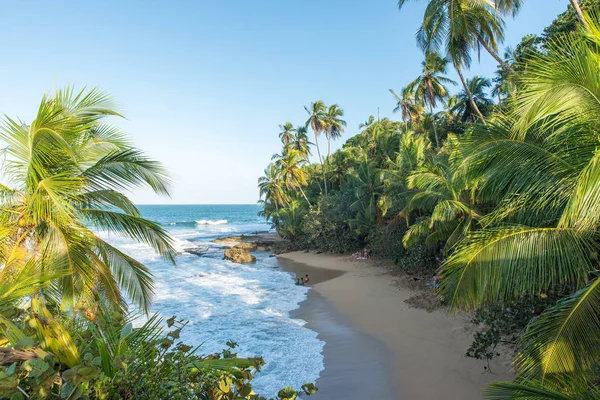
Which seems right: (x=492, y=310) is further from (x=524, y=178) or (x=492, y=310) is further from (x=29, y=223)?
(x=29, y=223)

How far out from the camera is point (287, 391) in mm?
1979

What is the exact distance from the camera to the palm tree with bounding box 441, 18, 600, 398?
360 cm

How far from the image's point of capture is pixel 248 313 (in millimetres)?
13297

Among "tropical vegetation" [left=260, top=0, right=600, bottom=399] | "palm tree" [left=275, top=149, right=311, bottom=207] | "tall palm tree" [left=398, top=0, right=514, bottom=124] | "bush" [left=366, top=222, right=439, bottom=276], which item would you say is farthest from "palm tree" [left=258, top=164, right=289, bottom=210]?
"tropical vegetation" [left=260, top=0, right=600, bottom=399]

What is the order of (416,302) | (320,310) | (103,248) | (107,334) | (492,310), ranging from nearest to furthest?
(107,334), (103,248), (492,310), (416,302), (320,310)

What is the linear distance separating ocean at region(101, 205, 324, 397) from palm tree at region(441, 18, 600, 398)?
11.9ft

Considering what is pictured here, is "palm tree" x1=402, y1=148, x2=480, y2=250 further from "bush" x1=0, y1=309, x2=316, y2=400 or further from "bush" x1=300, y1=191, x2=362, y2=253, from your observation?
"bush" x1=300, y1=191, x2=362, y2=253

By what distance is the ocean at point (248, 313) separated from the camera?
8508 mm

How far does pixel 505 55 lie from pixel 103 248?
91.2 feet

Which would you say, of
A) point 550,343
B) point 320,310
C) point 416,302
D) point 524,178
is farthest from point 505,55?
point 550,343

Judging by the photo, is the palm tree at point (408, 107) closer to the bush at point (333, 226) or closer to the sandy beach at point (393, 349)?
the bush at point (333, 226)

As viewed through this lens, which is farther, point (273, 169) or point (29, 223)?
point (273, 169)

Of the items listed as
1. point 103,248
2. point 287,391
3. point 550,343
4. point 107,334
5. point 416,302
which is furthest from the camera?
point 416,302

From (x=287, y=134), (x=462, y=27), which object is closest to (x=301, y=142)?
(x=287, y=134)
